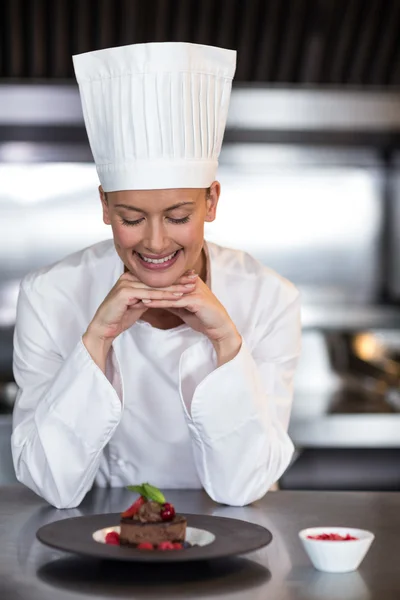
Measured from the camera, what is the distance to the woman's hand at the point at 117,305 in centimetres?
192

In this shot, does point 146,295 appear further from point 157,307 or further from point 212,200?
point 212,200

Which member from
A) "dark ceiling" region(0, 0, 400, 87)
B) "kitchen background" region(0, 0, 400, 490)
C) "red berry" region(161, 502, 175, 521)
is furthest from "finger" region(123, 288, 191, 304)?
"dark ceiling" region(0, 0, 400, 87)

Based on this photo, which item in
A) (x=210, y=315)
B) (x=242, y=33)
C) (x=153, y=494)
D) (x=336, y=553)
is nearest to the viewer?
(x=336, y=553)

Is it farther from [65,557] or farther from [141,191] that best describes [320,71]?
[65,557]

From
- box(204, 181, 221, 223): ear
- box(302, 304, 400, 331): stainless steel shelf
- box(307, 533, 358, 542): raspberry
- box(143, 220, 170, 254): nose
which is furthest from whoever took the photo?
box(302, 304, 400, 331): stainless steel shelf

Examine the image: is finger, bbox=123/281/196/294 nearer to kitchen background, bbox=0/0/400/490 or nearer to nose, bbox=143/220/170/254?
nose, bbox=143/220/170/254

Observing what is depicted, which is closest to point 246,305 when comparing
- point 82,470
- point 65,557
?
point 82,470

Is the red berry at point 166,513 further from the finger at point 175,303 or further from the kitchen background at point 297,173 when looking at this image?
the kitchen background at point 297,173

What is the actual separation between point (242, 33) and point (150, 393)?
1.82 meters

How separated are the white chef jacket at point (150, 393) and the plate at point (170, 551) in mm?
278

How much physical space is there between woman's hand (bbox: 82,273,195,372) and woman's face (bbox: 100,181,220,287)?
0.05 ft

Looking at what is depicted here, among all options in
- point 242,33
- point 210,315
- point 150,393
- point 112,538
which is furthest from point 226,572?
point 242,33

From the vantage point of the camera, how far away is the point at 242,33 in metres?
3.61

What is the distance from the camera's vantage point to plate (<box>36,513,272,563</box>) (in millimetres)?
1397
